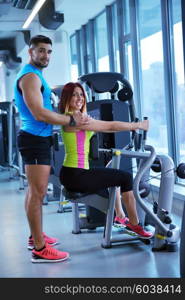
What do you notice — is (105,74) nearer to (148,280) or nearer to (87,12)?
(148,280)

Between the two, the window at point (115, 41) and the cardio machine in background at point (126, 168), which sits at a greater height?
the window at point (115, 41)

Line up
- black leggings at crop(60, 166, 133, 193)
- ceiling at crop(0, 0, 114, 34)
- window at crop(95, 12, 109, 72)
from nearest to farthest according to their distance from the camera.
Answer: black leggings at crop(60, 166, 133, 193), ceiling at crop(0, 0, 114, 34), window at crop(95, 12, 109, 72)

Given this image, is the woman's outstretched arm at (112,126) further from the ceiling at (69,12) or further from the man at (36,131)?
the ceiling at (69,12)

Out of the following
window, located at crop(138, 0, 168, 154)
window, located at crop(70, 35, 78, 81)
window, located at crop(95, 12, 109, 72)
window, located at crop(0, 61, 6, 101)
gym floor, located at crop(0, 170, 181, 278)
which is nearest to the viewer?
gym floor, located at crop(0, 170, 181, 278)

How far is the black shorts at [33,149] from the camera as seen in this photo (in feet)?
10.9

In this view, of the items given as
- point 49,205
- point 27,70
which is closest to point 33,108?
point 27,70

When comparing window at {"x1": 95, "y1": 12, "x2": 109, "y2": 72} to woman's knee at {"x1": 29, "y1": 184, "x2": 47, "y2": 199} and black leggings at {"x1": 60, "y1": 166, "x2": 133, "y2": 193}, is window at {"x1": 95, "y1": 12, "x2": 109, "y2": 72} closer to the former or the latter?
black leggings at {"x1": 60, "y1": 166, "x2": 133, "y2": 193}

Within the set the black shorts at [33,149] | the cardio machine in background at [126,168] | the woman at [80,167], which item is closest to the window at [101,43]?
the cardio machine in background at [126,168]

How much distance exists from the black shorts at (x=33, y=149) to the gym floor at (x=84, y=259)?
80 centimetres

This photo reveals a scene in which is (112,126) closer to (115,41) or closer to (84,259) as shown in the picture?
(84,259)

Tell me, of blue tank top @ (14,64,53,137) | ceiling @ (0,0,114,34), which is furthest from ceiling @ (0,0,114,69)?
blue tank top @ (14,64,53,137)

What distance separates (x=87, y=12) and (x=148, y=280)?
20.6 feet

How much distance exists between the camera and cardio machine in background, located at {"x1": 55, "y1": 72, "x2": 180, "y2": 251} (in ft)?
11.6

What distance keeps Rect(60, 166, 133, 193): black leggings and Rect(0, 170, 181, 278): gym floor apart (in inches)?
22.0
